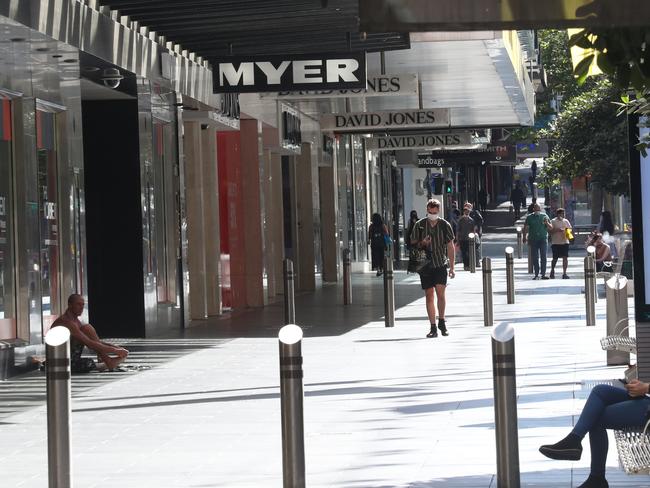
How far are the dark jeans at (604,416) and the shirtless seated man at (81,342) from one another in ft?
24.7

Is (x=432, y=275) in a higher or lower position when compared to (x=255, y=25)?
lower

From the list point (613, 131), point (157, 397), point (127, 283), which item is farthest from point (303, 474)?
point (613, 131)

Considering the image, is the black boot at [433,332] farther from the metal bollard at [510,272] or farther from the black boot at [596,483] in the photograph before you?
the black boot at [596,483]

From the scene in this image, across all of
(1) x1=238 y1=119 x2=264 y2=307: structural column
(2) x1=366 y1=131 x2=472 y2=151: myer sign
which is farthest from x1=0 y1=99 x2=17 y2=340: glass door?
(2) x1=366 y1=131 x2=472 y2=151: myer sign

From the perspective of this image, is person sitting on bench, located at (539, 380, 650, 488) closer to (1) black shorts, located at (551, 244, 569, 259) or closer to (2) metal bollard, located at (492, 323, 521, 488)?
(2) metal bollard, located at (492, 323, 521, 488)

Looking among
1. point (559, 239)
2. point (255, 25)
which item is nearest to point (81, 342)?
point (255, 25)

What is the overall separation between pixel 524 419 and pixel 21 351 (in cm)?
658

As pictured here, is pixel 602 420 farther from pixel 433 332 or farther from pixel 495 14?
pixel 433 332

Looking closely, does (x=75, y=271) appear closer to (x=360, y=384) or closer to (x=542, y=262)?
(x=360, y=384)

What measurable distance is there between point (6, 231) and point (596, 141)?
63.7 feet

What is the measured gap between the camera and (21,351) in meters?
15.3

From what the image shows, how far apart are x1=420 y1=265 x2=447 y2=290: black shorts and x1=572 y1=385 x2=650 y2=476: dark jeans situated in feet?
34.8

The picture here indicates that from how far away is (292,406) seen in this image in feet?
24.9

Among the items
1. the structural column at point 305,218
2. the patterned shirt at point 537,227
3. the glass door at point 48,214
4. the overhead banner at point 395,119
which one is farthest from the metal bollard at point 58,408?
the patterned shirt at point 537,227
